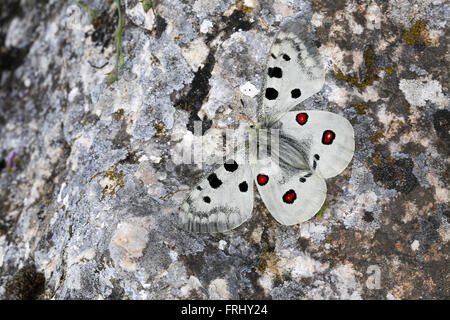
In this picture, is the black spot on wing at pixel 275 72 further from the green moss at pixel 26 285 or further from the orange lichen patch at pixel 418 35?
the green moss at pixel 26 285

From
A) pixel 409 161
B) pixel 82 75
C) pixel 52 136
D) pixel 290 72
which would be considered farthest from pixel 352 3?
pixel 52 136

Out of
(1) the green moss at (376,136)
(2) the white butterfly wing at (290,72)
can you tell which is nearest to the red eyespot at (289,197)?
(2) the white butterfly wing at (290,72)

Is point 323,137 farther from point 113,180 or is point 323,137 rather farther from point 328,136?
point 113,180

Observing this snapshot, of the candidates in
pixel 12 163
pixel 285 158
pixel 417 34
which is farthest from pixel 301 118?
pixel 12 163

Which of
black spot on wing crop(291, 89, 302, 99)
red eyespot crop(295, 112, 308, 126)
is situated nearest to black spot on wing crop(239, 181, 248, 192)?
red eyespot crop(295, 112, 308, 126)

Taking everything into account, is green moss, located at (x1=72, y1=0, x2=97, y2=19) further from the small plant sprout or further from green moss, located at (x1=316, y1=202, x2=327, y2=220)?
green moss, located at (x1=316, y1=202, x2=327, y2=220)

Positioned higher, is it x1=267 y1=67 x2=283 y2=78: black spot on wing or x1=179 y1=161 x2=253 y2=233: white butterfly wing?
x1=267 y1=67 x2=283 y2=78: black spot on wing

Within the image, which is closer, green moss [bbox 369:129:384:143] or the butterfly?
the butterfly
